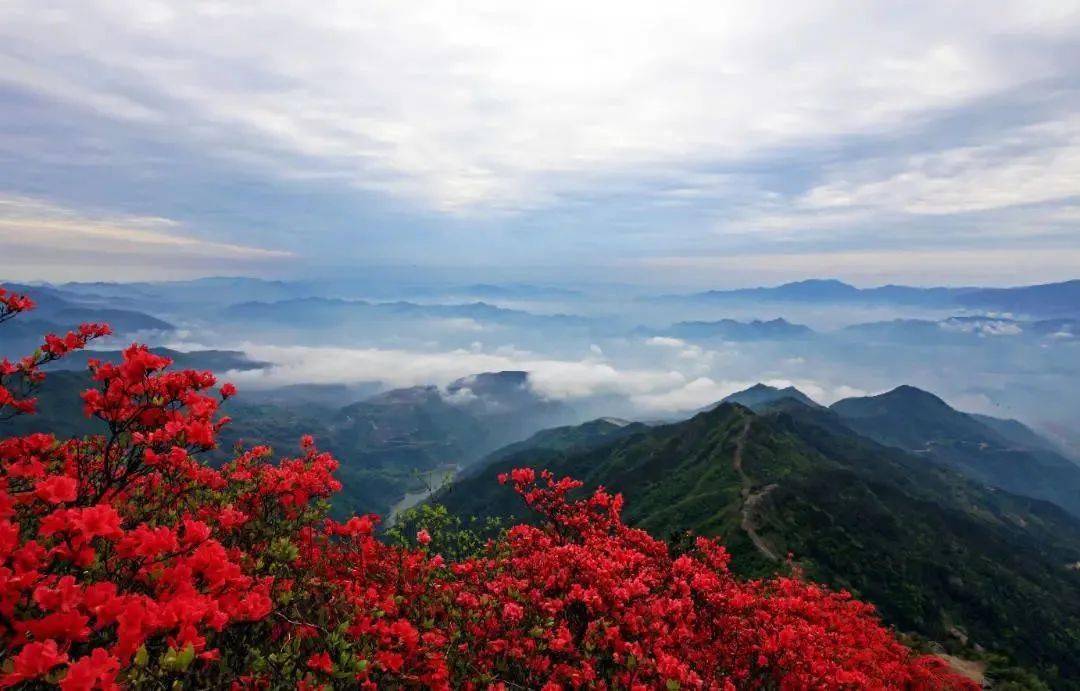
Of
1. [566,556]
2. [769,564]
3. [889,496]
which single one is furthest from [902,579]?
[566,556]

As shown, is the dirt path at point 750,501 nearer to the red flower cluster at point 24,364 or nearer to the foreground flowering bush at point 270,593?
the foreground flowering bush at point 270,593

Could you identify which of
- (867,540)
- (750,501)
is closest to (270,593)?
(750,501)

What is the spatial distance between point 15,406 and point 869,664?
20558 mm

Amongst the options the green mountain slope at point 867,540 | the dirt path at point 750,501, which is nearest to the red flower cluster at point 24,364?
the green mountain slope at point 867,540

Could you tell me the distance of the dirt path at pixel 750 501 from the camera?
3514 inches

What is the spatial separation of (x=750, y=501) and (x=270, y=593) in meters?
111

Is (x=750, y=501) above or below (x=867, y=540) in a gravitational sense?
above

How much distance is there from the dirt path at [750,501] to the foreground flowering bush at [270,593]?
81.2 m

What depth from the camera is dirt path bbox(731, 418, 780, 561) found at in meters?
89.2

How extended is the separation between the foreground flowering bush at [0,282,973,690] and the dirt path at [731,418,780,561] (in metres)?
81.2

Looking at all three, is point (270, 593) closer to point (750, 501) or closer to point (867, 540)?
point (750, 501)

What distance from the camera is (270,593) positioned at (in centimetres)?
909

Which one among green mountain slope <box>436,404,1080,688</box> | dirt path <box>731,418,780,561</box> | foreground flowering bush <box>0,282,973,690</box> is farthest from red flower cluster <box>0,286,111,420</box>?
dirt path <box>731,418,780,561</box>

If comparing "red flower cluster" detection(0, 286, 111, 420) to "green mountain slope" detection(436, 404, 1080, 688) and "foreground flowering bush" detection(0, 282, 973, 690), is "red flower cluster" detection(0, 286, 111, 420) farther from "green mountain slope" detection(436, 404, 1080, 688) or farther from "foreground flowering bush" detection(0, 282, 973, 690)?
"green mountain slope" detection(436, 404, 1080, 688)
